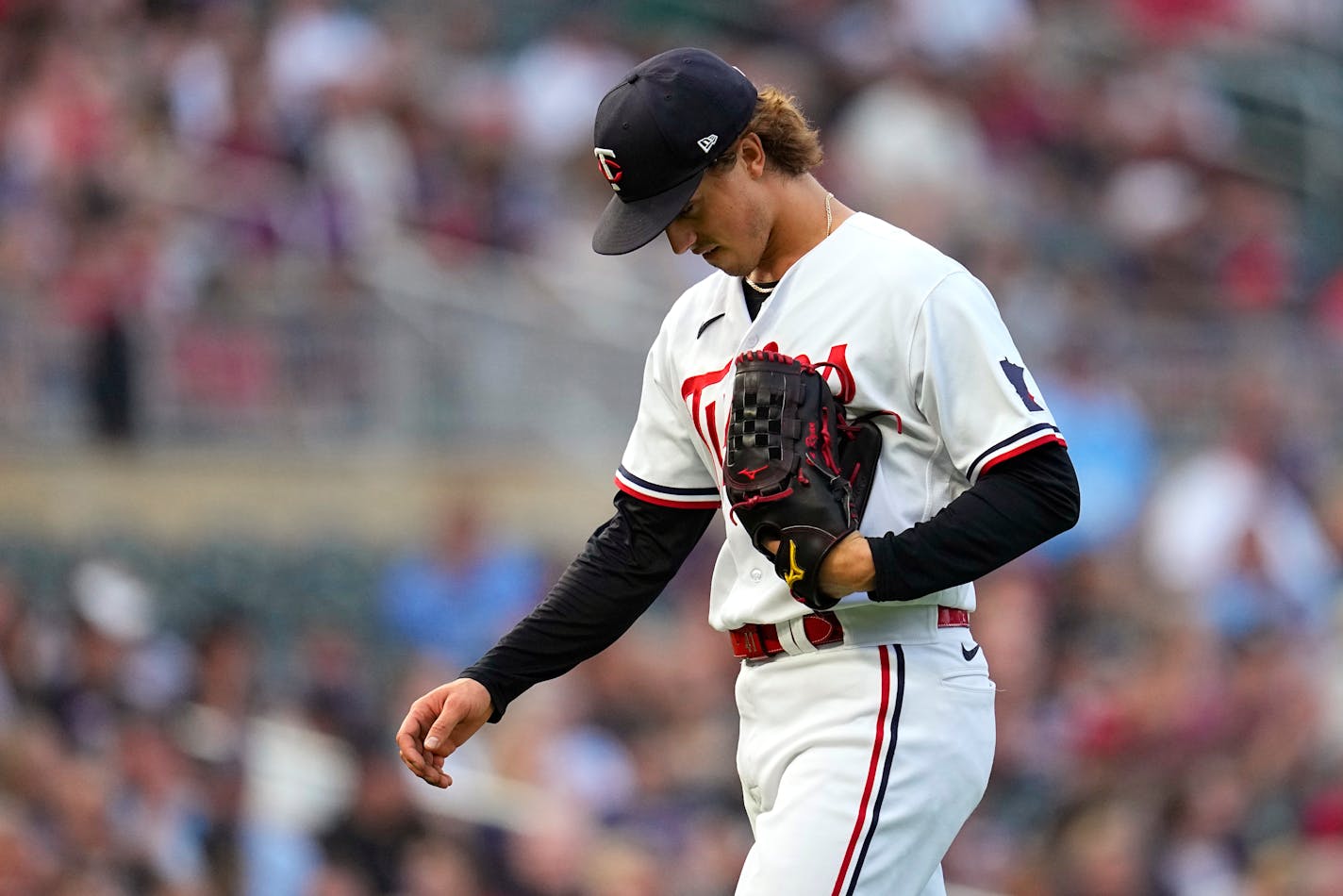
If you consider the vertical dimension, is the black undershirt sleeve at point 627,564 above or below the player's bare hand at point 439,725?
above

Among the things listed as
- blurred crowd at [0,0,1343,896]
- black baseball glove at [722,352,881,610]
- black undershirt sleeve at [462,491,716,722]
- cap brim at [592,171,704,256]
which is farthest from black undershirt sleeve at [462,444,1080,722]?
blurred crowd at [0,0,1343,896]

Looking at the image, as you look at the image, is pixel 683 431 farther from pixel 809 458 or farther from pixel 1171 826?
pixel 1171 826

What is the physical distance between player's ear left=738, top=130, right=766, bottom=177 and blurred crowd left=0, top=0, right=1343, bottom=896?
167 inches

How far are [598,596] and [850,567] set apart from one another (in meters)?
0.69

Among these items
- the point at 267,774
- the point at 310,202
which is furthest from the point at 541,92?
the point at 267,774

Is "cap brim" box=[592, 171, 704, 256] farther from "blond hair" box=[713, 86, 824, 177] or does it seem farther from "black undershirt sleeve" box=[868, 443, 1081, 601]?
"black undershirt sleeve" box=[868, 443, 1081, 601]

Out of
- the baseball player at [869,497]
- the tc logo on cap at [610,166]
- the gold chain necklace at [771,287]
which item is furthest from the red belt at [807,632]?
the tc logo on cap at [610,166]

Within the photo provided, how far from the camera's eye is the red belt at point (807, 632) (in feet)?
11.3

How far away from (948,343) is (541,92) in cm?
803

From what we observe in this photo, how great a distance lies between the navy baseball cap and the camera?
335 centimetres

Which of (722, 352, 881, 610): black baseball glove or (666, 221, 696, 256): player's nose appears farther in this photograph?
(666, 221, 696, 256): player's nose

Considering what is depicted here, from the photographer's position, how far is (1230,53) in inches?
539

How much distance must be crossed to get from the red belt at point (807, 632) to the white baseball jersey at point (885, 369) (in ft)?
0.09

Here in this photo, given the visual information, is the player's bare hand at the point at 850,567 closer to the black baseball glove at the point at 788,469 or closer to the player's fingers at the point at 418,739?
the black baseball glove at the point at 788,469
